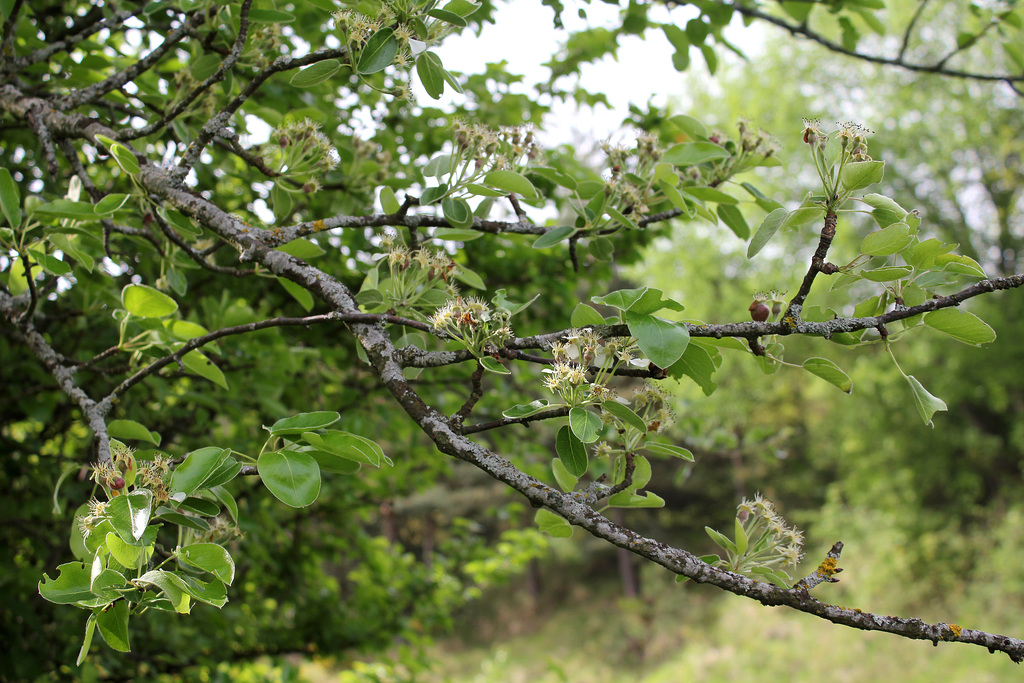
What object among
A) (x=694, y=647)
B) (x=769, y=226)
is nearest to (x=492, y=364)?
(x=769, y=226)

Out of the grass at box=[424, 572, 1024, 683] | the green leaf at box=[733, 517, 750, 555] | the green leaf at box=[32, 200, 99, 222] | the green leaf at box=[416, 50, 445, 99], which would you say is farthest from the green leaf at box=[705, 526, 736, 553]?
the grass at box=[424, 572, 1024, 683]

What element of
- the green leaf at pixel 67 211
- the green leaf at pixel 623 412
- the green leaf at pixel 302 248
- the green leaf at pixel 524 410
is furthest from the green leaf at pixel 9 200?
the green leaf at pixel 623 412

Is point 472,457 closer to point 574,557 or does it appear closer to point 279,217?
point 279,217

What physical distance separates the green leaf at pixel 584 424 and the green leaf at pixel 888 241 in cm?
48

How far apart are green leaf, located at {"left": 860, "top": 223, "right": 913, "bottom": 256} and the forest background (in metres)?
0.41

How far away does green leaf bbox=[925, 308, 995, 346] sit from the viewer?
98 centimetres

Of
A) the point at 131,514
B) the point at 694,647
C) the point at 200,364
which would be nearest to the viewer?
the point at 131,514

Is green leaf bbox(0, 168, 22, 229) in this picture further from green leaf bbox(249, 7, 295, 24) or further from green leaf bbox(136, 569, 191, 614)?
green leaf bbox(136, 569, 191, 614)

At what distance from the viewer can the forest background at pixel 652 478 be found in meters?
2.23

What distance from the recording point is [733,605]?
1401 centimetres

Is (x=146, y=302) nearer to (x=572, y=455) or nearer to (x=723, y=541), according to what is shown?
(x=572, y=455)

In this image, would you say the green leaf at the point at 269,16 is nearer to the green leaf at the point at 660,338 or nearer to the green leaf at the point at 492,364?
the green leaf at the point at 492,364

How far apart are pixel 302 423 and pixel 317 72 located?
2.40 ft

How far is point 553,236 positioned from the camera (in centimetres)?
126
